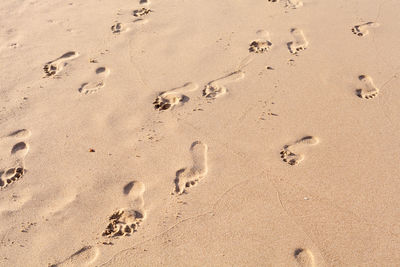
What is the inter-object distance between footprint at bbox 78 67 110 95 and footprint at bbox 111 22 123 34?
720 millimetres

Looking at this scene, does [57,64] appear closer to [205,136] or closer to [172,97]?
[172,97]

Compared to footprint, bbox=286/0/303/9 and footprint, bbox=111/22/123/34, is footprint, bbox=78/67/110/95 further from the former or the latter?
footprint, bbox=286/0/303/9

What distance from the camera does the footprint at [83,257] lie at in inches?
95.0

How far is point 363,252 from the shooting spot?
2373mm

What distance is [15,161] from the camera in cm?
303

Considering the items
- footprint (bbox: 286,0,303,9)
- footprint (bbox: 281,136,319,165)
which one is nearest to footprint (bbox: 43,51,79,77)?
footprint (bbox: 281,136,319,165)

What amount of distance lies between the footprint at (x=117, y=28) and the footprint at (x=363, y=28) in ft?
8.70

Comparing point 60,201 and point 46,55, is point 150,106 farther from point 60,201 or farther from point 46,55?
point 46,55

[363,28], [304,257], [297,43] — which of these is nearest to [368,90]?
[297,43]

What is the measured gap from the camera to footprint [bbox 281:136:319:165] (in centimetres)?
289

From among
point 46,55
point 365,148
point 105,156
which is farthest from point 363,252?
point 46,55

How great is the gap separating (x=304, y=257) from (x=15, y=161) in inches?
92.9

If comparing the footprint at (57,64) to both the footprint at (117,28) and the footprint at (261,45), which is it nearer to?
the footprint at (117,28)

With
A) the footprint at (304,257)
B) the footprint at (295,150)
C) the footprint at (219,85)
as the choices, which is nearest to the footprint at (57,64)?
the footprint at (219,85)
